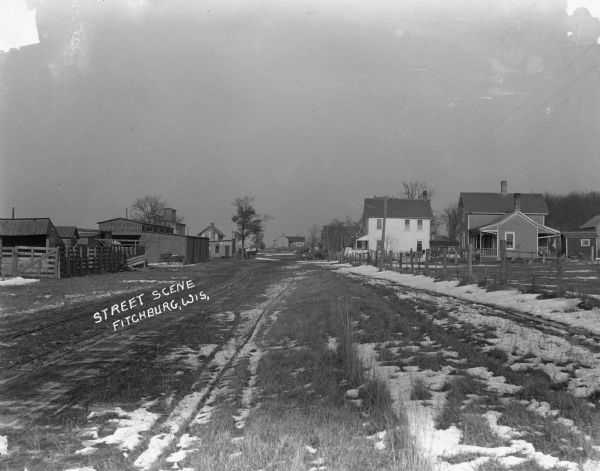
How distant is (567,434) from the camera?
4.01 m

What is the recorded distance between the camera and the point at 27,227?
129 ft

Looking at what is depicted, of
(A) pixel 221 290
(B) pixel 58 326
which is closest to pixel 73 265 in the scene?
(A) pixel 221 290

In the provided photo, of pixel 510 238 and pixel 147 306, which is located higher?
pixel 510 238

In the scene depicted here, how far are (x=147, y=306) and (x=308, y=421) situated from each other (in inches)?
415

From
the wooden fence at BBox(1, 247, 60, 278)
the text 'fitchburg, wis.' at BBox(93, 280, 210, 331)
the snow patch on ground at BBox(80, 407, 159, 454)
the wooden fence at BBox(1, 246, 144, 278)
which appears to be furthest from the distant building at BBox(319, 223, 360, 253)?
the snow patch on ground at BBox(80, 407, 159, 454)

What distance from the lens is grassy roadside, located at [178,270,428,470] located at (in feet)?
12.2

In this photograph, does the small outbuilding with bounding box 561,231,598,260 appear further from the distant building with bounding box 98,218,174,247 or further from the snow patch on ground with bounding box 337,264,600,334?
the snow patch on ground with bounding box 337,264,600,334

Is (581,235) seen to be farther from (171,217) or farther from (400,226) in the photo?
(171,217)

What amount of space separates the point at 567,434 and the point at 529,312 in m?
7.28

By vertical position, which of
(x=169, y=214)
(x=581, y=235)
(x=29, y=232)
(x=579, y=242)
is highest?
(x=169, y=214)

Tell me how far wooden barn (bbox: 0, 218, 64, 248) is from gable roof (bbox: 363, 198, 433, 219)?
37.8 metres

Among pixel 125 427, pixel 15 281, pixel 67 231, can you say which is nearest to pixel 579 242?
pixel 15 281

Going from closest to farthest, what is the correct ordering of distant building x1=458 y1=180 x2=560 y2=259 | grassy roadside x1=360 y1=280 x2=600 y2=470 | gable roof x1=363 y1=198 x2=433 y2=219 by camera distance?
grassy roadside x1=360 y1=280 x2=600 y2=470 < distant building x1=458 y1=180 x2=560 y2=259 < gable roof x1=363 y1=198 x2=433 y2=219

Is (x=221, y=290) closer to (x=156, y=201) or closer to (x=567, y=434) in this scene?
(x=567, y=434)
